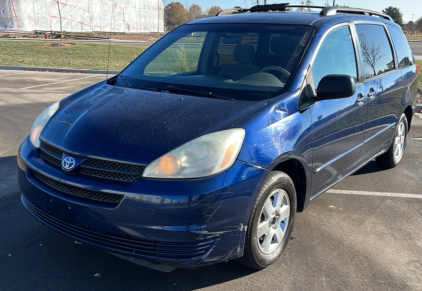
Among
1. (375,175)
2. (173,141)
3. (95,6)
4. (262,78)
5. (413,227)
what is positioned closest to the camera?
(173,141)

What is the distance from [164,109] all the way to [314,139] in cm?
120

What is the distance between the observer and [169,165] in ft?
8.80

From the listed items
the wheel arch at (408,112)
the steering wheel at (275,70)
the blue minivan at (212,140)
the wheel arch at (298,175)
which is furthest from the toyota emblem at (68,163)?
the wheel arch at (408,112)

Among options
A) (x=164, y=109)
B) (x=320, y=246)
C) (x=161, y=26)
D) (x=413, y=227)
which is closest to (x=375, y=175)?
(x=413, y=227)

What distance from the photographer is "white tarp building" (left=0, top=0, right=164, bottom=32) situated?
44188 mm

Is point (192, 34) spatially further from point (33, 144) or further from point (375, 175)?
point (375, 175)

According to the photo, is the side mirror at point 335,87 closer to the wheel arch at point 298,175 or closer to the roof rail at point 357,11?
the wheel arch at point 298,175

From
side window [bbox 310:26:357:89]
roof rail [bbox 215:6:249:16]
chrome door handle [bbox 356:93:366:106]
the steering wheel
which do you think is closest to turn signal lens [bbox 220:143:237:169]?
the steering wheel

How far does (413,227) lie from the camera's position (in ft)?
13.4

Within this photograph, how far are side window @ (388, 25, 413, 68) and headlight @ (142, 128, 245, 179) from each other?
3.51 metres

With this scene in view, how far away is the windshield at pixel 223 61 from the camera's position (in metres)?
3.53

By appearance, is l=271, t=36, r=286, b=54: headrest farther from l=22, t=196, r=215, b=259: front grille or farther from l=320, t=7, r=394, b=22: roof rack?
l=22, t=196, r=215, b=259: front grille

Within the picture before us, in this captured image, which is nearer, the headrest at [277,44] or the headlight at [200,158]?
the headlight at [200,158]

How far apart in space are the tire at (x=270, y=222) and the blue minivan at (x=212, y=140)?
1 cm
